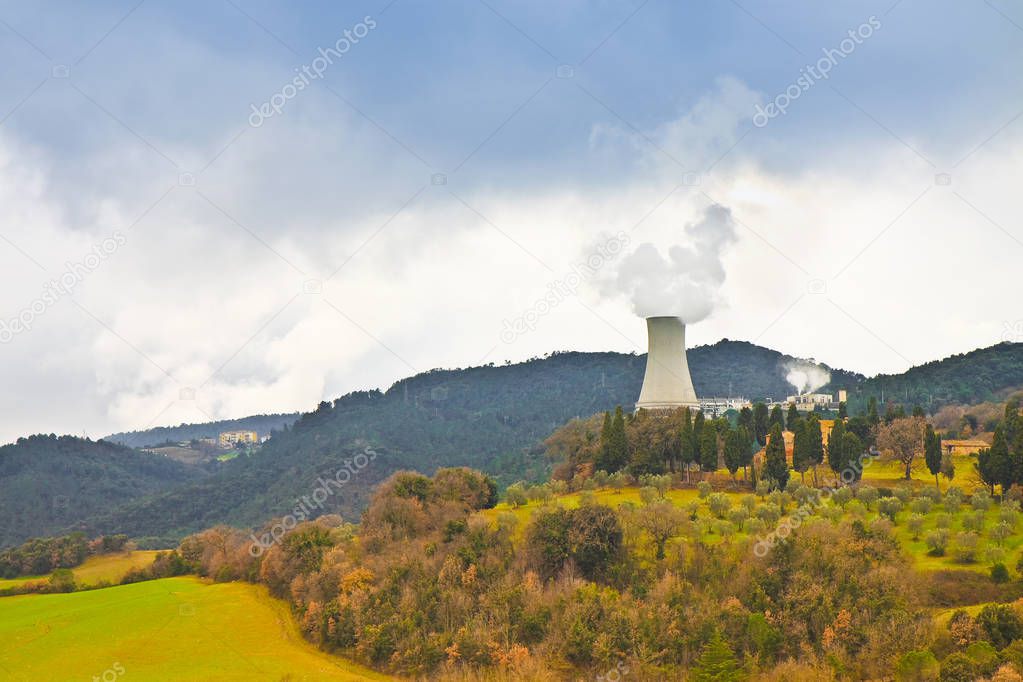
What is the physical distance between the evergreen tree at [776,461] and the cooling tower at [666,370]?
9.93 metres

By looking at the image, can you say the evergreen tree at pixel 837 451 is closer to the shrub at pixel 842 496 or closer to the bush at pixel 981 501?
the shrub at pixel 842 496

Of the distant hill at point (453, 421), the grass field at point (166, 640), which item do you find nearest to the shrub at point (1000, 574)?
the grass field at point (166, 640)

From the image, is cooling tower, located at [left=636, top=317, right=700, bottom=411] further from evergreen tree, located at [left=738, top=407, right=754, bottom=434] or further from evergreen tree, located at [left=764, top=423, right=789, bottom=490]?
evergreen tree, located at [left=764, top=423, right=789, bottom=490]

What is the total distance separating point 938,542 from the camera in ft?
108

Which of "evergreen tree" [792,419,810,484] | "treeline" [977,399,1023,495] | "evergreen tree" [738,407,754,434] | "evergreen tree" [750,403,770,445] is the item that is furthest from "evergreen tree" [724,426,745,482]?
"treeline" [977,399,1023,495]

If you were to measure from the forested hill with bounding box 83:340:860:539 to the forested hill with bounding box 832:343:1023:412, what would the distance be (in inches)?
1372

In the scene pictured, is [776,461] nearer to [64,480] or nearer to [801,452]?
[801,452]

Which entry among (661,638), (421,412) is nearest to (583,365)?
(421,412)

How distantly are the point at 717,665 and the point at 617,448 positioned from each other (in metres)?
24.5

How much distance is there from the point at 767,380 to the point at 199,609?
114 m

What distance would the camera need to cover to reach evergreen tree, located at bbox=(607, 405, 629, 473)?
5284cm

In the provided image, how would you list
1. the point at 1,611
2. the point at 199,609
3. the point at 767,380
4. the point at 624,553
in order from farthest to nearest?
1. the point at 767,380
2. the point at 1,611
3. the point at 199,609
4. the point at 624,553

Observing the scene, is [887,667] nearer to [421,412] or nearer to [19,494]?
[19,494]

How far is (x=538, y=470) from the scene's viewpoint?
86.3 metres
